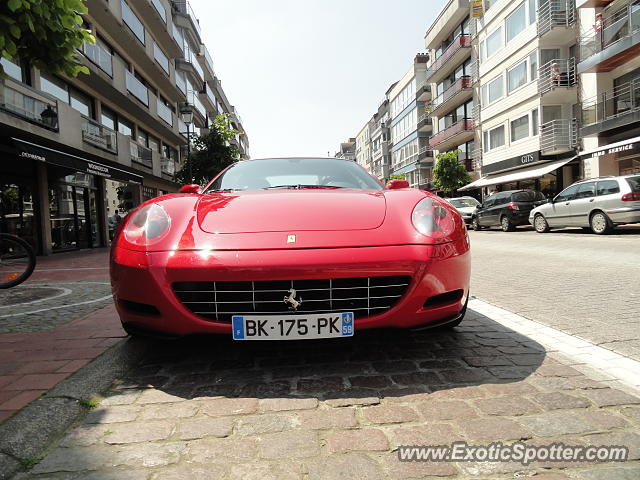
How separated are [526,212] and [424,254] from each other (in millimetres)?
16074

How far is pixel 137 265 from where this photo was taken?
226cm

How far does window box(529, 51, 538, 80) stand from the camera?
2273 centimetres

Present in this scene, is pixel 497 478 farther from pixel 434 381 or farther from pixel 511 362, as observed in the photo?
pixel 511 362

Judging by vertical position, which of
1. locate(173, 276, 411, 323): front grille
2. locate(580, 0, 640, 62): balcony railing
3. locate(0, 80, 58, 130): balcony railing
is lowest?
locate(173, 276, 411, 323): front grille

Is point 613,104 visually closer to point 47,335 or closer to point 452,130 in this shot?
point 452,130

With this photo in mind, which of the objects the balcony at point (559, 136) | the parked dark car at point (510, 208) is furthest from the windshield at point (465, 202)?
the balcony at point (559, 136)

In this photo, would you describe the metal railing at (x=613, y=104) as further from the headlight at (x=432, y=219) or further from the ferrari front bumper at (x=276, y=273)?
the ferrari front bumper at (x=276, y=273)

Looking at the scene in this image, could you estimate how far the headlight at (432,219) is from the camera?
2398 mm

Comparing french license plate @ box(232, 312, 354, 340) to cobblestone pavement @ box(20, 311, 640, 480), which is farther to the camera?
french license plate @ box(232, 312, 354, 340)

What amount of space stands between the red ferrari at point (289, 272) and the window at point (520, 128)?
24978mm

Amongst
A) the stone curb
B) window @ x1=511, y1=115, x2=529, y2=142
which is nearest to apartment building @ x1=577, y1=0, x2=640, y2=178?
window @ x1=511, y1=115, x2=529, y2=142

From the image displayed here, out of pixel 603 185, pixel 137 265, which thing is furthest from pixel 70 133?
pixel 603 185

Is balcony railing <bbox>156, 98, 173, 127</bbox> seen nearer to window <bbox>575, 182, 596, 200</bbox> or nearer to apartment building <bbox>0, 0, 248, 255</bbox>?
apartment building <bbox>0, 0, 248, 255</bbox>

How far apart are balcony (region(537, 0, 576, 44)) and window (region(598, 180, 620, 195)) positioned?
13.0 meters
